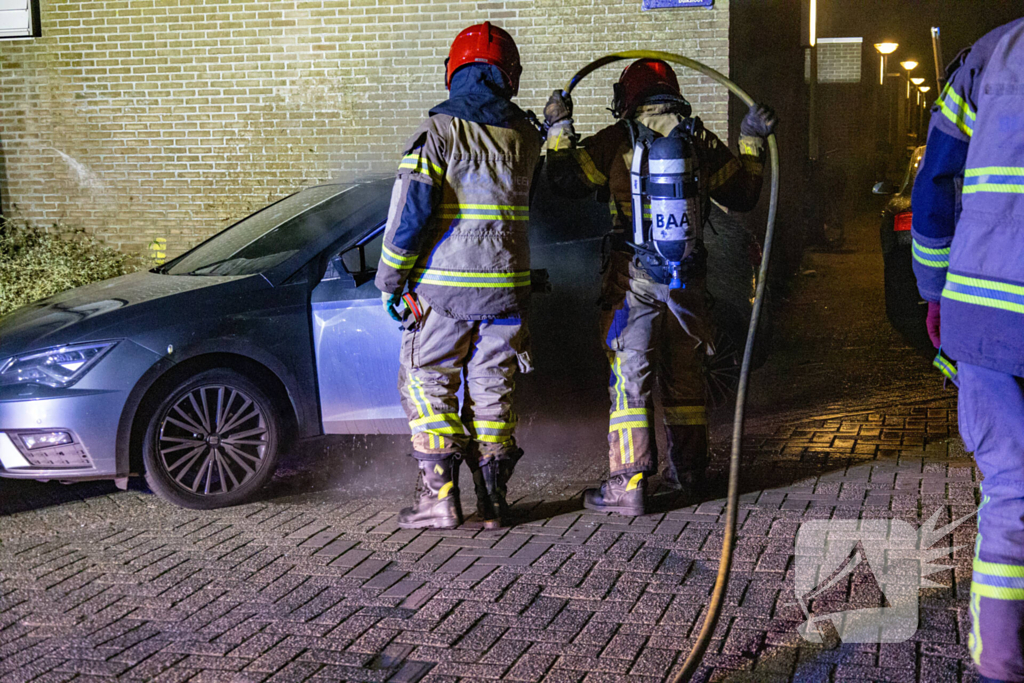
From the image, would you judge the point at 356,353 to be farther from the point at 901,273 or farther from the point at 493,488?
the point at 901,273

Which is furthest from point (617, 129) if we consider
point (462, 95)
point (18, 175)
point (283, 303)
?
point (18, 175)

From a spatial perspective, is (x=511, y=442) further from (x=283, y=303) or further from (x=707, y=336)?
(x=283, y=303)

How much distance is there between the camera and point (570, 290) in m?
5.55

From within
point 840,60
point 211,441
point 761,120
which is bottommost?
point 211,441

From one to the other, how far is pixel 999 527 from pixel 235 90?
28.0ft

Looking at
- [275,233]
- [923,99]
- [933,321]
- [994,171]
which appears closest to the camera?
[994,171]

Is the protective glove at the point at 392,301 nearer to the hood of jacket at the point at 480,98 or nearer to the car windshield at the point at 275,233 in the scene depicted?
the hood of jacket at the point at 480,98

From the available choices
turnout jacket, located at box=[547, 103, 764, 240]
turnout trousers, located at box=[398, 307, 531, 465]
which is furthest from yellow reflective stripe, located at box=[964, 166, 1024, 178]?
turnout trousers, located at box=[398, 307, 531, 465]

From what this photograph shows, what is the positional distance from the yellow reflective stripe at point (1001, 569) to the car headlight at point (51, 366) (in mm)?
3642

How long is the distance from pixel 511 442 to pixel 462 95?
150 centimetres

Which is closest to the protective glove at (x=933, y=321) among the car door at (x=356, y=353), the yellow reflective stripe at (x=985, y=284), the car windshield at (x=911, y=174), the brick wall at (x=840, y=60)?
the yellow reflective stripe at (x=985, y=284)

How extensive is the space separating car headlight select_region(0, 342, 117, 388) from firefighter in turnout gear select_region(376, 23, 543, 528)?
140cm

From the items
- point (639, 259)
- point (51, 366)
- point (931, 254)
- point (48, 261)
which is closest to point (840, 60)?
point (48, 261)

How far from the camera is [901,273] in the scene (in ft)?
23.5
